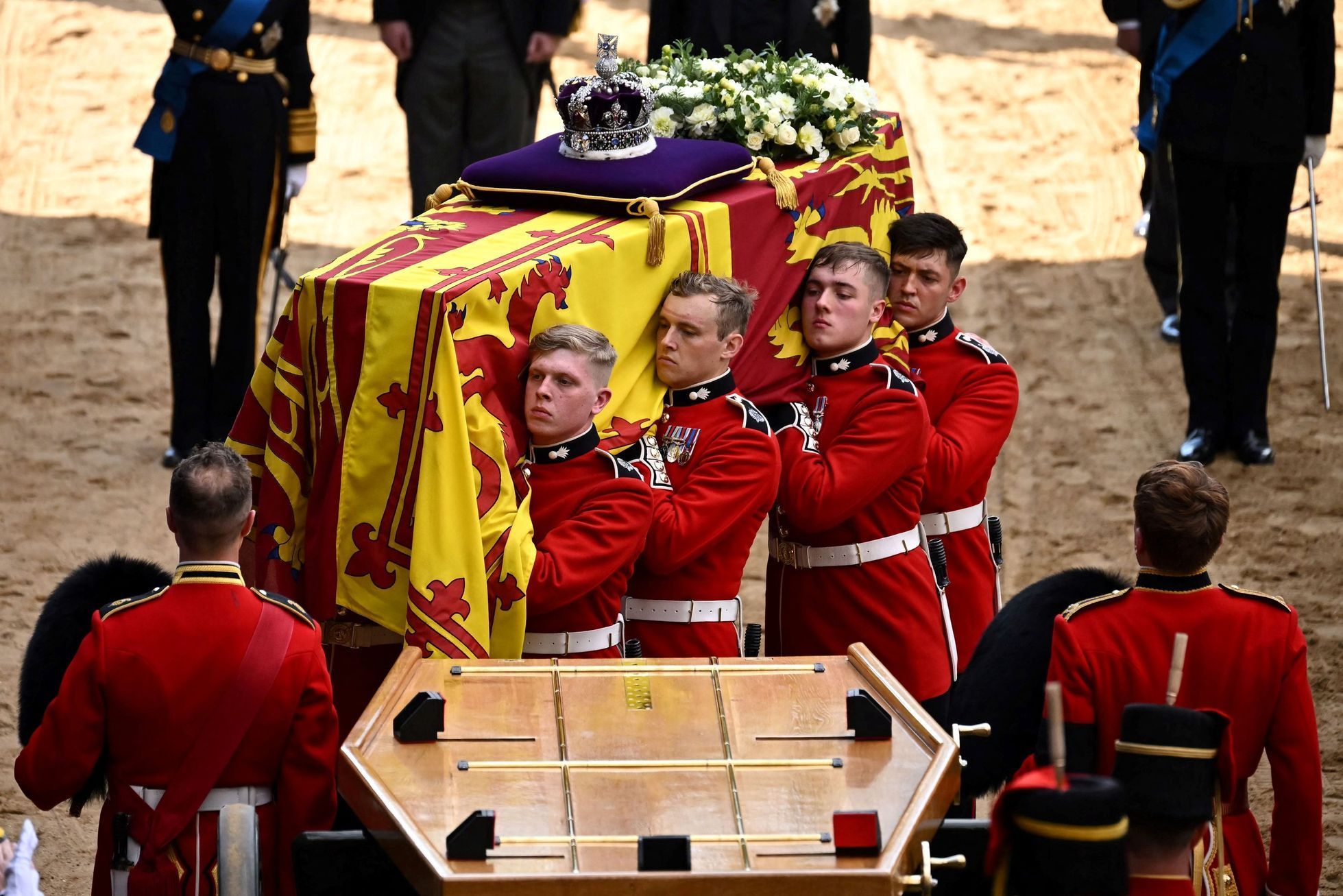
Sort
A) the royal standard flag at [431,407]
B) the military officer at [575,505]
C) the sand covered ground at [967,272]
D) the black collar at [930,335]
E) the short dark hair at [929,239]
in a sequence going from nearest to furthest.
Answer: the royal standard flag at [431,407] → the military officer at [575,505] → the short dark hair at [929,239] → the black collar at [930,335] → the sand covered ground at [967,272]

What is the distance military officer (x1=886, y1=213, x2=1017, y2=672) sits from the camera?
4.71m

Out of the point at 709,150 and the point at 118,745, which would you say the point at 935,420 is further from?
the point at 118,745

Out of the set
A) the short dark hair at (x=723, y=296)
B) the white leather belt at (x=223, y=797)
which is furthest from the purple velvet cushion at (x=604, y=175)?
the white leather belt at (x=223, y=797)

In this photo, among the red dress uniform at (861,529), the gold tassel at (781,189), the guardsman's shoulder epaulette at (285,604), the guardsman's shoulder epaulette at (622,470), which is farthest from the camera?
the gold tassel at (781,189)

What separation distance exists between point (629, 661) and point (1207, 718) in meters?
1.09

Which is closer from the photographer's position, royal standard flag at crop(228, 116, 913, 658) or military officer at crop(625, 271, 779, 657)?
royal standard flag at crop(228, 116, 913, 658)

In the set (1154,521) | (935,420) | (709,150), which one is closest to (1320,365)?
(935,420)

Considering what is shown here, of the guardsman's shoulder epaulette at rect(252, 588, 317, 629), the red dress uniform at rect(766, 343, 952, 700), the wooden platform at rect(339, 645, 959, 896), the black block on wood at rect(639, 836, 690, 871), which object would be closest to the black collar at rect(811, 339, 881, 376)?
the red dress uniform at rect(766, 343, 952, 700)

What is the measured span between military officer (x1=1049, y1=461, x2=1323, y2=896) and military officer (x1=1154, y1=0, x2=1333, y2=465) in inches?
157

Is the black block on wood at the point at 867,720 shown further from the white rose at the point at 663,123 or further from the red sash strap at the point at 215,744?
the white rose at the point at 663,123

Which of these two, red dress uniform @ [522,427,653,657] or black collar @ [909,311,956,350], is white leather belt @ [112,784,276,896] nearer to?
red dress uniform @ [522,427,653,657]

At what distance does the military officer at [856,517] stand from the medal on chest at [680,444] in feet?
0.88

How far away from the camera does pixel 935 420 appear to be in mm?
4828

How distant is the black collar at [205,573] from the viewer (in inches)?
132
